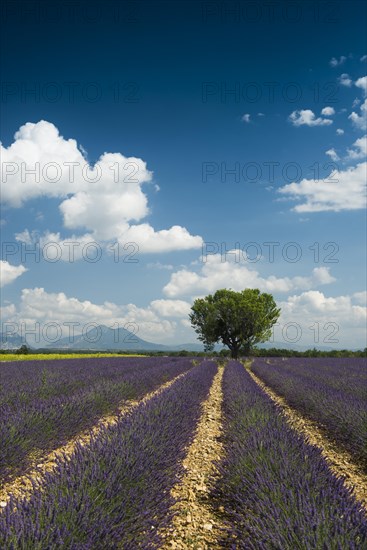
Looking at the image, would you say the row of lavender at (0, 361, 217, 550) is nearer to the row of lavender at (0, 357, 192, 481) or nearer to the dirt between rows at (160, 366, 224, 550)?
the dirt between rows at (160, 366, 224, 550)

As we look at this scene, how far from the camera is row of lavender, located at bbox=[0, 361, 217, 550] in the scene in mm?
1709

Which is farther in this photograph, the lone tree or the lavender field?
the lone tree

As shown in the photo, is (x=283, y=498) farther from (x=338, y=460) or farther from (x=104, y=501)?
(x=338, y=460)

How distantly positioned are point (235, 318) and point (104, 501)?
107ft

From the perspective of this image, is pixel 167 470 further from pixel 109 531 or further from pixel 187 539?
pixel 109 531

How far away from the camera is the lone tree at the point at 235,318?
1342 inches

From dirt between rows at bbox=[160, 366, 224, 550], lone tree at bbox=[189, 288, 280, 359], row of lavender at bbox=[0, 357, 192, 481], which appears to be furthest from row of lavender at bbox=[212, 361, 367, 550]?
lone tree at bbox=[189, 288, 280, 359]

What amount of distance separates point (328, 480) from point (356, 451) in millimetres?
2490

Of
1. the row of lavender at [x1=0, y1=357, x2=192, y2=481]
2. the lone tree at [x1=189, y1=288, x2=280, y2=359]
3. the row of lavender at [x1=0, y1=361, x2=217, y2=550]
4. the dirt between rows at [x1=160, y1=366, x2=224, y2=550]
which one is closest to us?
the row of lavender at [x1=0, y1=361, x2=217, y2=550]

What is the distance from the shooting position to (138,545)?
1.96 m

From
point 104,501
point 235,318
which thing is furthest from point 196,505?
point 235,318

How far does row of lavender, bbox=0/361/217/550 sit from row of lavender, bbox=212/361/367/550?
504mm

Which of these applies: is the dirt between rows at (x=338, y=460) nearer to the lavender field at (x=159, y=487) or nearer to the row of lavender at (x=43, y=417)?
the lavender field at (x=159, y=487)

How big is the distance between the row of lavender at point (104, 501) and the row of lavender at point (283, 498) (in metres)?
0.50
